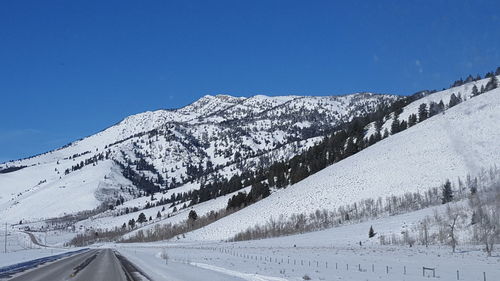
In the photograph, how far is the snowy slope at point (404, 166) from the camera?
9438cm

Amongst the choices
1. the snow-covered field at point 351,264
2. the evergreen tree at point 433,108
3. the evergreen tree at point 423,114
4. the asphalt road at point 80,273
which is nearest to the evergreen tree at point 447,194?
the snow-covered field at point 351,264

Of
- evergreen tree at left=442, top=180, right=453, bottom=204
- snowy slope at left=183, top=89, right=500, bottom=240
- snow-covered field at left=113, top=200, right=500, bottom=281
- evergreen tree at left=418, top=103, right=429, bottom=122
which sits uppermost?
evergreen tree at left=418, top=103, right=429, bottom=122

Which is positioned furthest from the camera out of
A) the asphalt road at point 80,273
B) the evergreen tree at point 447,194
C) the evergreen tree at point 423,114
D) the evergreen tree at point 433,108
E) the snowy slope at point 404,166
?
the evergreen tree at point 433,108

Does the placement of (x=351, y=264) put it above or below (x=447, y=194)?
below

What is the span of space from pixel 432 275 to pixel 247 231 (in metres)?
82.2

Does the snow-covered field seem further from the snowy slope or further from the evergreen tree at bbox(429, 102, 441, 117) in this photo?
the evergreen tree at bbox(429, 102, 441, 117)

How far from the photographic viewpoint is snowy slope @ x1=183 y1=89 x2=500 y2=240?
94375 mm

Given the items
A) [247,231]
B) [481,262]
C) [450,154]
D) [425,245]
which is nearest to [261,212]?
[247,231]

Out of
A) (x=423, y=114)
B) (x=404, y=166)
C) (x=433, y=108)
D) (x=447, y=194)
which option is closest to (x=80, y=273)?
(x=447, y=194)

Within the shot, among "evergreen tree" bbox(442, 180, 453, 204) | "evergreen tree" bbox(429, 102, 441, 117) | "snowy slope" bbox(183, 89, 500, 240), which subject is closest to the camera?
"evergreen tree" bbox(442, 180, 453, 204)

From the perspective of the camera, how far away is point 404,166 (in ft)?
346

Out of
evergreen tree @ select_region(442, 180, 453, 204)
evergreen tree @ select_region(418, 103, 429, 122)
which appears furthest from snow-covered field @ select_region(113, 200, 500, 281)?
evergreen tree @ select_region(418, 103, 429, 122)

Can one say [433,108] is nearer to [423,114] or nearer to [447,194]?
[423,114]

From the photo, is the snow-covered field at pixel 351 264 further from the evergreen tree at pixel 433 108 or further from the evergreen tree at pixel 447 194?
the evergreen tree at pixel 433 108
